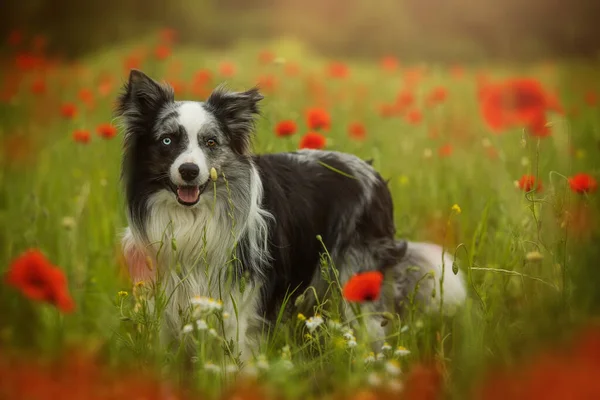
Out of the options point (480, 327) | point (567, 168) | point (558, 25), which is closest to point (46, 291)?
point (480, 327)

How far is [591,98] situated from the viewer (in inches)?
220

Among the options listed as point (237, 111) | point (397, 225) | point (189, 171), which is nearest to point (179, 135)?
point (189, 171)

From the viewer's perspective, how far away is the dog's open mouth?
2.94 metres

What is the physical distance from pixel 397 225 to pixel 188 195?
1.80m

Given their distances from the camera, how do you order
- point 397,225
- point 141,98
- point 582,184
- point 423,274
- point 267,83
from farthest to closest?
point 267,83 < point 397,225 < point 423,274 < point 141,98 < point 582,184

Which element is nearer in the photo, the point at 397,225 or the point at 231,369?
the point at 231,369

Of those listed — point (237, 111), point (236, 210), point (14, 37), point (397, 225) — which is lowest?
point (397, 225)

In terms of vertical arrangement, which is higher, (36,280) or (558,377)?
(36,280)

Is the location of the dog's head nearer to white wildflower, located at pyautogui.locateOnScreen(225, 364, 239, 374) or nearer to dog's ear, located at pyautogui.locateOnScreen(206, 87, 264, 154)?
dog's ear, located at pyautogui.locateOnScreen(206, 87, 264, 154)

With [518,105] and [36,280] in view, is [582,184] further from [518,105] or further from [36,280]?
[518,105]

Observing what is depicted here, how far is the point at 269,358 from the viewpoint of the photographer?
2.69 m

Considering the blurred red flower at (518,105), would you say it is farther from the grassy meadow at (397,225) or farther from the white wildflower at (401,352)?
the white wildflower at (401,352)

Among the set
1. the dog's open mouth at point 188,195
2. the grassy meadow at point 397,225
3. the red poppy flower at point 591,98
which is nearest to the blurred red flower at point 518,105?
the grassy meadow at point 397,225

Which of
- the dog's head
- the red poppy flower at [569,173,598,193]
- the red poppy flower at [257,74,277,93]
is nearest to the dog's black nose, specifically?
the dog's head
